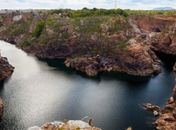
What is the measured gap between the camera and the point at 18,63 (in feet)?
625

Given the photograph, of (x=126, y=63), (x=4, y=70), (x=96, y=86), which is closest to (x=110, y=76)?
(x=126, y=63)

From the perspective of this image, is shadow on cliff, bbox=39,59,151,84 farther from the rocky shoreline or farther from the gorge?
the rocky shoreline

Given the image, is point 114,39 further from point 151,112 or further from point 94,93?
point 151,112

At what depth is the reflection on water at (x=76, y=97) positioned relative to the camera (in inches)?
4043

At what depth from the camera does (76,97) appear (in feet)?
411

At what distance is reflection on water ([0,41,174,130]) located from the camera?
103m

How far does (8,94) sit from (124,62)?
71718 millimetres

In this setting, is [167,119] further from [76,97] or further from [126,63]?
[126,63]

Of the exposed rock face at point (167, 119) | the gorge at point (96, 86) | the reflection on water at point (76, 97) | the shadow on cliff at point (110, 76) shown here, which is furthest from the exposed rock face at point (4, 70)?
the exposed rock face at point (167, 119)

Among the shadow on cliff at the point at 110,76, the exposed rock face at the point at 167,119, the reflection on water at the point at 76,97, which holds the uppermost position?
the exposed rock face at the point at 167,119

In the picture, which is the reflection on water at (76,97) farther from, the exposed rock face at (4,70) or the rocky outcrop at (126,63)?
the rocky outcrop at (126,63)

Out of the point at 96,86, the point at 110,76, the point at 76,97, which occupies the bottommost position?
the point at 110,76

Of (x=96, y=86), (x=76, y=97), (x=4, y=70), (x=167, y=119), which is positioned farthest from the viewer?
(x=4, y=70)

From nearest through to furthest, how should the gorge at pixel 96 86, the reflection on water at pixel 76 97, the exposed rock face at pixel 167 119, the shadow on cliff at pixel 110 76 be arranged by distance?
the exposed rock face at pixel 167 119, the reflection on water at pixel 76 97, the gorge at pixel 96 86, the shadow on cliff at pixel 110 76
